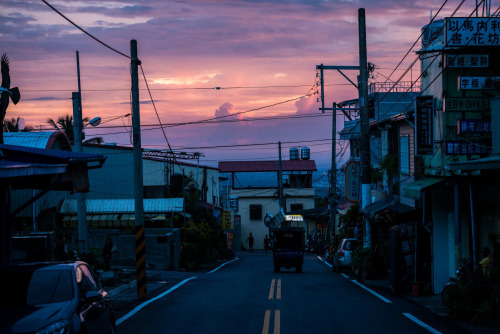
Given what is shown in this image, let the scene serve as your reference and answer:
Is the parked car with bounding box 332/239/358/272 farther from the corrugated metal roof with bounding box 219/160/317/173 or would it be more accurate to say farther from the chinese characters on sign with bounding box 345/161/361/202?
the corrugated metal roof with bounding box 219/160/317/173

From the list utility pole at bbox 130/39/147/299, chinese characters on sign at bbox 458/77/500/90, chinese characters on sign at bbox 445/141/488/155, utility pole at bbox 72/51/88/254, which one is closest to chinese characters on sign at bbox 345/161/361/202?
chinese characters on sign at bbox 458/77/500/90

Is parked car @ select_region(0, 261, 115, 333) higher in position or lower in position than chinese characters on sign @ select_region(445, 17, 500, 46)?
lower

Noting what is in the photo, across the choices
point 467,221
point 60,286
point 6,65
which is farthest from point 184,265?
point 60,286

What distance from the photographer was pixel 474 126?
21547 millimetres

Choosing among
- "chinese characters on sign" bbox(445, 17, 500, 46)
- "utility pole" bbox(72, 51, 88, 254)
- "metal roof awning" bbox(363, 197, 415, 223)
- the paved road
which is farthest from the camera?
"metal roof awning" bbox(363, 197, 415, 223)

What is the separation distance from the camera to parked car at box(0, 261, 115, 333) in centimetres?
846

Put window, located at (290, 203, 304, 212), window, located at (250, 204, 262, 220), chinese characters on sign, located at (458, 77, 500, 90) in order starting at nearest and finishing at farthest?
chinese characters on sign, located at (458, 77, 500, 90)
window, located at (250, 204, 262, 220)
window, located at (290, 203, 304, 212)

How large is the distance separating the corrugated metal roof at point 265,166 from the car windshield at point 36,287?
72.5 m

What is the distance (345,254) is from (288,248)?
3088 millimetres

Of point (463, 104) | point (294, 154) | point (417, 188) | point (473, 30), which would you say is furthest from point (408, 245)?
point (294, 154)

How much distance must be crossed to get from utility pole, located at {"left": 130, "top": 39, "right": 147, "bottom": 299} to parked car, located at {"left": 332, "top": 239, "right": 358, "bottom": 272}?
15.5m

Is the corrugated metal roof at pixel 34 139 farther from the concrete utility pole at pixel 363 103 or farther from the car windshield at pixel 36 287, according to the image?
the car windshield at pixel 36 287

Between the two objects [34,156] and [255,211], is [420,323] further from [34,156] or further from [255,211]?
[255,211]

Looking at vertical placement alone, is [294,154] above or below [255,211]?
above
